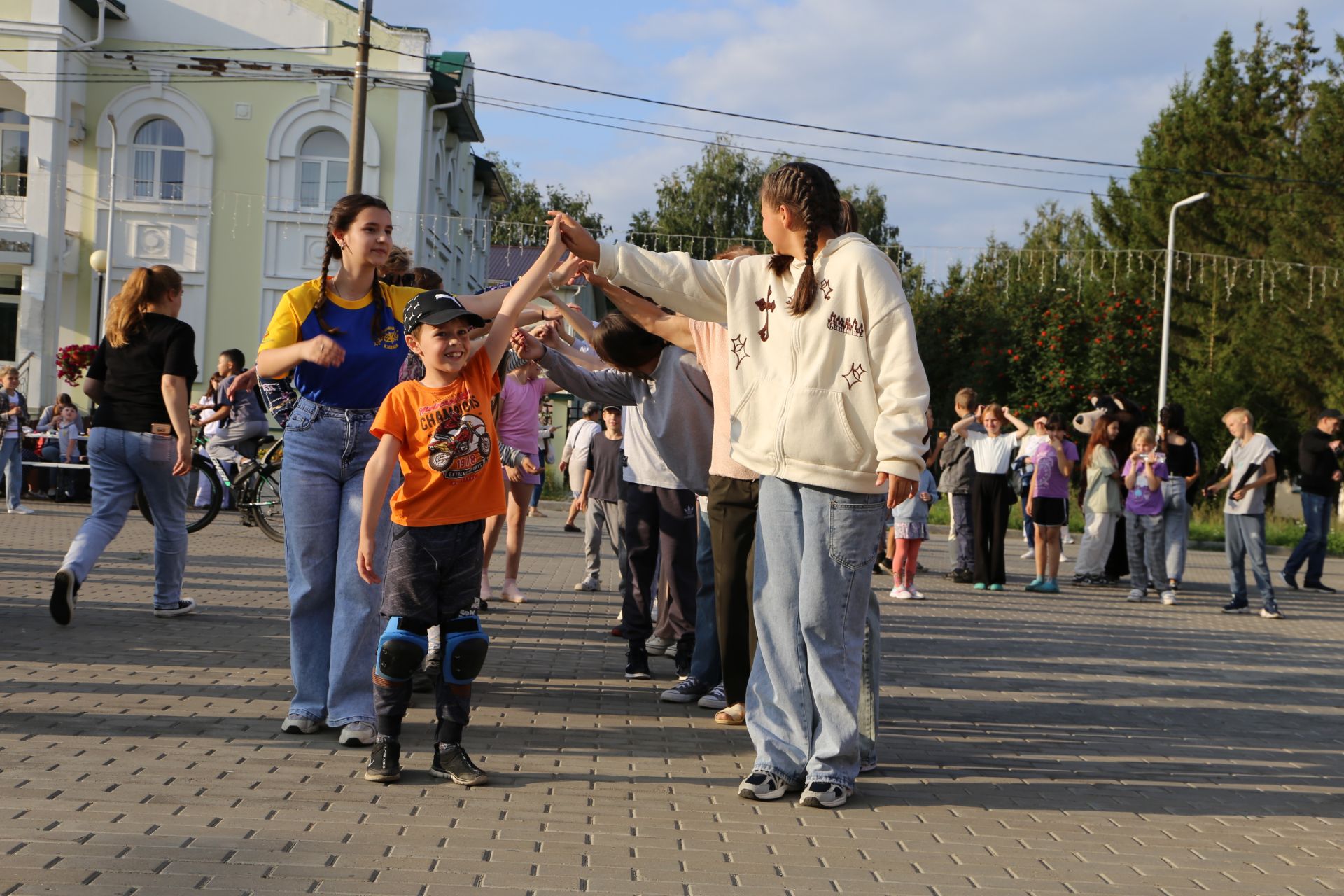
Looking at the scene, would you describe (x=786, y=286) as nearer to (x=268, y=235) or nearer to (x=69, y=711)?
(x=69, y=711)

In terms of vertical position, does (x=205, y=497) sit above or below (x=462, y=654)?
below

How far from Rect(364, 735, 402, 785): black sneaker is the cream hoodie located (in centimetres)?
158

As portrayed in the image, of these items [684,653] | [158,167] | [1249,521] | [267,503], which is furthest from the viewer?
[158,167]

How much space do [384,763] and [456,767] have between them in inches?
9.5

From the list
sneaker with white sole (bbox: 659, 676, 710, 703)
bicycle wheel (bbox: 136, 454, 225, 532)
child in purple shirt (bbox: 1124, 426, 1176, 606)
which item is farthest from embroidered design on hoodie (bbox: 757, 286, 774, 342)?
bicycle wheel (bbox: 136, 454, 225, 532)

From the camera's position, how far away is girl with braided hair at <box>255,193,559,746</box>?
5.42 meters

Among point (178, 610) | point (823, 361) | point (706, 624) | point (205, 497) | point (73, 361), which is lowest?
point (178, 610)

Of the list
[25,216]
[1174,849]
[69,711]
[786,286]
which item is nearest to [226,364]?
[69,711]

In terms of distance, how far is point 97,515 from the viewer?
8414 mm

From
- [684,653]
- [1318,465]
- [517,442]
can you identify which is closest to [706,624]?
[684,653]

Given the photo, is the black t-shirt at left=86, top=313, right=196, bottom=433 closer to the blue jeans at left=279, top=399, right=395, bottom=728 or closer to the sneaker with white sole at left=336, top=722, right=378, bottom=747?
the blue jeans at left=279, top=399, right=395, bottom=728

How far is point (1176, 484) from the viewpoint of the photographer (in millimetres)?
14727

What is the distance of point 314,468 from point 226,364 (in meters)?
11.9

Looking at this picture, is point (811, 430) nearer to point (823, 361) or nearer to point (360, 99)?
point (823, 361)
